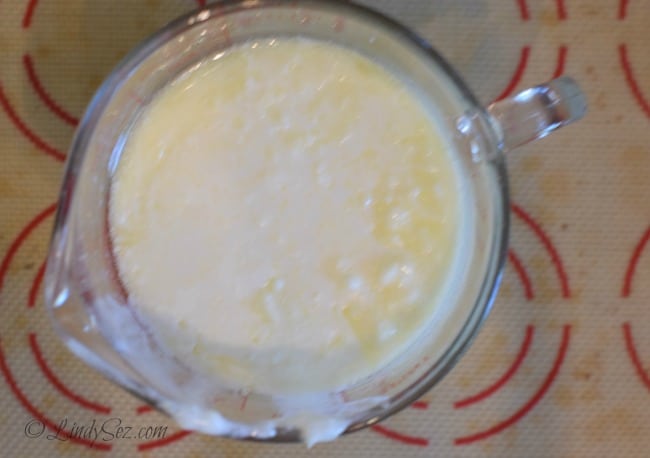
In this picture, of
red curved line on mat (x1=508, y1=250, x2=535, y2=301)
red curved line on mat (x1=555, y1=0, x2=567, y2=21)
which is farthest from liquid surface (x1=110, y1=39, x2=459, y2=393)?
red curved line on mat (x1=555, y1=0, x2=567, y2=21)

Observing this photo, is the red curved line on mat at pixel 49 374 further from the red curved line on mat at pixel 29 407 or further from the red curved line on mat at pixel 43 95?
the red curved line on mat at pixel 43 95

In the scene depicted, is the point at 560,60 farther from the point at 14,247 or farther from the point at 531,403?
the point at 14,247

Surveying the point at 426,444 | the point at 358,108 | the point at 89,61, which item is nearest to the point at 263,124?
the point at 358,108

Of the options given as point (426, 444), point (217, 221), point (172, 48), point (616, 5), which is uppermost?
point (616, 5)

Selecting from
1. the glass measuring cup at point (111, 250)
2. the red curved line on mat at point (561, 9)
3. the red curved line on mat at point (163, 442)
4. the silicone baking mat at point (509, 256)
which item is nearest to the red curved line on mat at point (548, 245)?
the silicone baking mat at point (509, 256)

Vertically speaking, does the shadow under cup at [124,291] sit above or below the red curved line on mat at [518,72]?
below

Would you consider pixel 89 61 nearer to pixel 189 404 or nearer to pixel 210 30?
pixel 210 30

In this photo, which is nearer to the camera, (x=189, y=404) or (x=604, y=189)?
(x=189, y=404)
